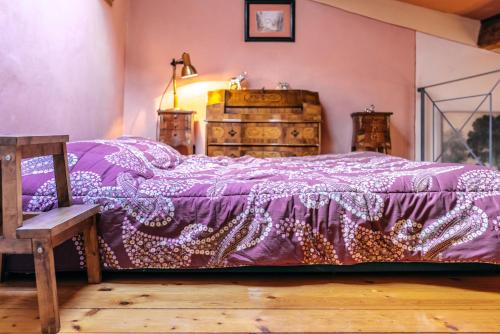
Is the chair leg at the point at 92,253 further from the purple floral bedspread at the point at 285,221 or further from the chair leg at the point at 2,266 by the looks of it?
the chair leg at the point at 2,266

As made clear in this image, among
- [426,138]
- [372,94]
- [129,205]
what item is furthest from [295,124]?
[129,205]

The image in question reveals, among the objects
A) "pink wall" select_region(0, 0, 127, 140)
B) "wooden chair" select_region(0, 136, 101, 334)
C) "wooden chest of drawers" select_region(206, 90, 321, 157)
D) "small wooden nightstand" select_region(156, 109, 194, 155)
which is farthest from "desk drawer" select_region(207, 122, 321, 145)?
"wooden chair" select_region(0, 136, 101, 334)

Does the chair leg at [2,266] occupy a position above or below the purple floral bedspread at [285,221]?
below

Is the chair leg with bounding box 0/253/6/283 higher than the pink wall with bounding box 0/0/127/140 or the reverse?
the reverse

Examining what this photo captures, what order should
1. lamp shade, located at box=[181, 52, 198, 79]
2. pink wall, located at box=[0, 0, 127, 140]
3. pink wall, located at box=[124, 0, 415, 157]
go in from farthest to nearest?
1. pink wall, located at box=[124, 0, 415, 157]
2. lamp shade, located at box=[181, 52, 198, 79]
3. pink wall, located at box=[0, 0, 127, 140]

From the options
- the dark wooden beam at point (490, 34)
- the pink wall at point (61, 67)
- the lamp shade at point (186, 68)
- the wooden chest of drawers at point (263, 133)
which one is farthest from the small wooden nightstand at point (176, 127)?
the dark wooden beam at point (490, 34)

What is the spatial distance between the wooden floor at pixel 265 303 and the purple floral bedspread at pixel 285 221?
95 mm

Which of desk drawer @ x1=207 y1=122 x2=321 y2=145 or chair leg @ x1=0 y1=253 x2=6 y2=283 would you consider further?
desk drawer @ x1=207 y1=122 x2=321 y2=145

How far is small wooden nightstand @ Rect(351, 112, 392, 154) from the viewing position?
3572 millimetres

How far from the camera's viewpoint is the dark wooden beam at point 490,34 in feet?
12.3

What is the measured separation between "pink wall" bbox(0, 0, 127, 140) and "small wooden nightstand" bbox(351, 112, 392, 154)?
7.62 feet

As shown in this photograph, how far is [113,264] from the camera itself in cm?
134

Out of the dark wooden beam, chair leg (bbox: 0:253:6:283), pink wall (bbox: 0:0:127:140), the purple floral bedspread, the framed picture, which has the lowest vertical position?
chair leg (bbox: 0:253:6:283)

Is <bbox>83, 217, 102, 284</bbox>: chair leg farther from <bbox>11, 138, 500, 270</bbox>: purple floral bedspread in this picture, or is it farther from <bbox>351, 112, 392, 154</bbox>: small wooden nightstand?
<bbox>351, 112, 392, 154</bbox>: small wooden nightstand
